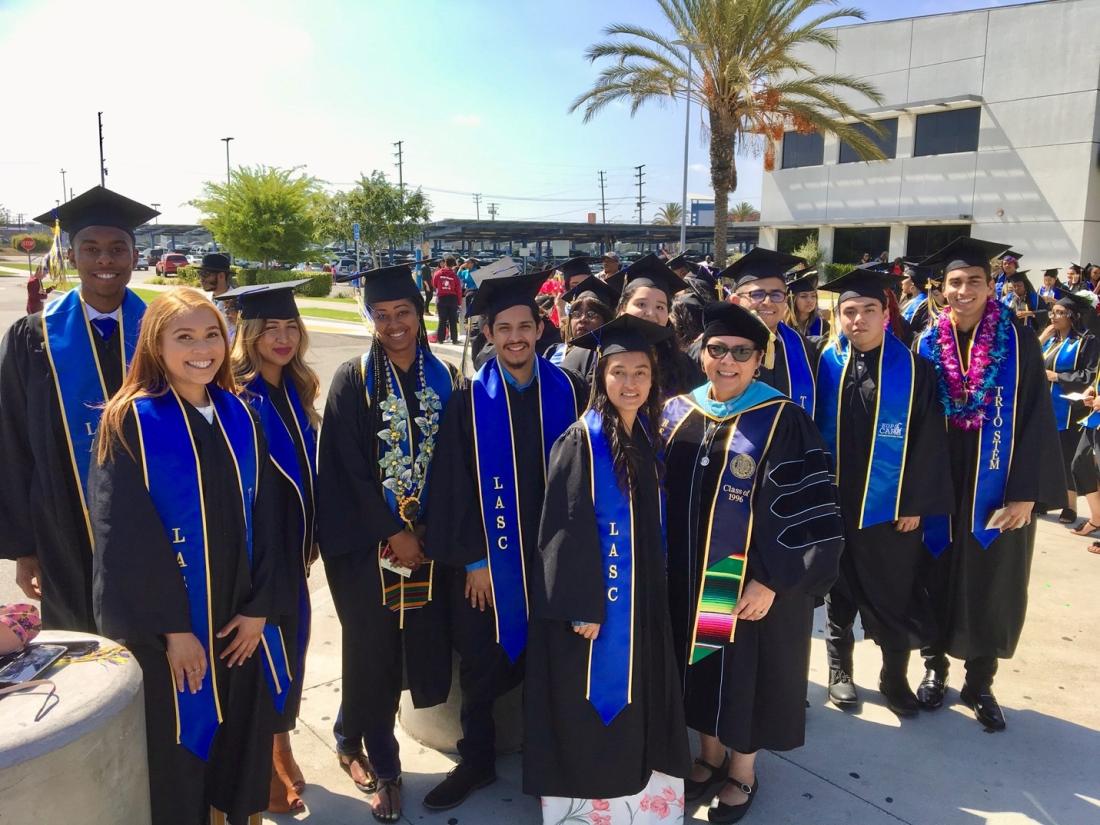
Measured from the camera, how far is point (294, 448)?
9.47ft

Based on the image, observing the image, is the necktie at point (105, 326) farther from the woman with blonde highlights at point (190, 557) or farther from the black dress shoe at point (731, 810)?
the black dress shoe at point (731, 810)

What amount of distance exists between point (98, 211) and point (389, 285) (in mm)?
1077

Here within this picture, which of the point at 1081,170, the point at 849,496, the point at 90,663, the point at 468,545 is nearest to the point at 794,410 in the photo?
the point at 849,496

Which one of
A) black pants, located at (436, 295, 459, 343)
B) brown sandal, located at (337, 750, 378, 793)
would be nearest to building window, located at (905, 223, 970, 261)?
black pants, located at (436, 295, 459, 343)

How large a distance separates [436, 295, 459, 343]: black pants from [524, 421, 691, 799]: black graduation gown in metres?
13.5

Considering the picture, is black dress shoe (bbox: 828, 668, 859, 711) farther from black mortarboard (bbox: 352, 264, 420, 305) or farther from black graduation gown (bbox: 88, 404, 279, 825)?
black mortarboard (bbox: 352, 264, 420, 305)

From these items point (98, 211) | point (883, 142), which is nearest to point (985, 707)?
point (98, 211)

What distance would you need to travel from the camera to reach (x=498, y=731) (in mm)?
3400

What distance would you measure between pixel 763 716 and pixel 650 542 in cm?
85

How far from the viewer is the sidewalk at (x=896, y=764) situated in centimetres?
303

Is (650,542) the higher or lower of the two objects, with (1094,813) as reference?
higher

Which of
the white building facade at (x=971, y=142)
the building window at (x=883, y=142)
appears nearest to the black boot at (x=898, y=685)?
the white building facade at (x=971, y=142)

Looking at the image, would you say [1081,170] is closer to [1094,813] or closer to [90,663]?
[1094,813]

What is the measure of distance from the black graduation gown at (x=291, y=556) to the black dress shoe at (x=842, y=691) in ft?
8.05
